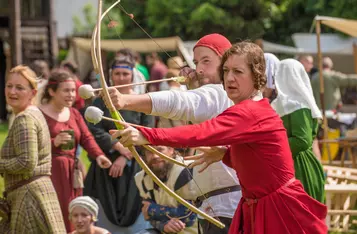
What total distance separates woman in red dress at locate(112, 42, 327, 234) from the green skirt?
5.68 feet

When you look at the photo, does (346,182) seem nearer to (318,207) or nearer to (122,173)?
(122,173)

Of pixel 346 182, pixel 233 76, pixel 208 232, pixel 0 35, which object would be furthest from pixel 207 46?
pixel 0 35

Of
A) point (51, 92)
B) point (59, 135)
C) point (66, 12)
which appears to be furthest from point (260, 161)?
point (66, 12)

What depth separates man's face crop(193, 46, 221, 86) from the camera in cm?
482

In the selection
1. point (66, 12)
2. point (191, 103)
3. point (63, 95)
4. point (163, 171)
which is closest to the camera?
point (191, 103)

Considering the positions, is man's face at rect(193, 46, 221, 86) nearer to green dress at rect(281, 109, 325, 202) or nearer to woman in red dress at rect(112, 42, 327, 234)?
woman in red dress at rect(112, 42, 327, 234)

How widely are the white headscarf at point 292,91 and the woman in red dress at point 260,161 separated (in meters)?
1.70

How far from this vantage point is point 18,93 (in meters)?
6.09

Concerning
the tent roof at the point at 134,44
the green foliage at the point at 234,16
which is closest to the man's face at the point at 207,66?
the tent roof at the point at 134,44

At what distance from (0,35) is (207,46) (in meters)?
17.4

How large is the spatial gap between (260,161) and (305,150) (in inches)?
76.9

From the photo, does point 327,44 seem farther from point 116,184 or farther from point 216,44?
point 216,44

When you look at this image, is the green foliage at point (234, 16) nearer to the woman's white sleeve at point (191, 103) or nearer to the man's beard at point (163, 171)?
the man's beard at point (163, 171)

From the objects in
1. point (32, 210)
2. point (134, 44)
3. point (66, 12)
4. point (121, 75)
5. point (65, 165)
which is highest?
point (66, 12)
